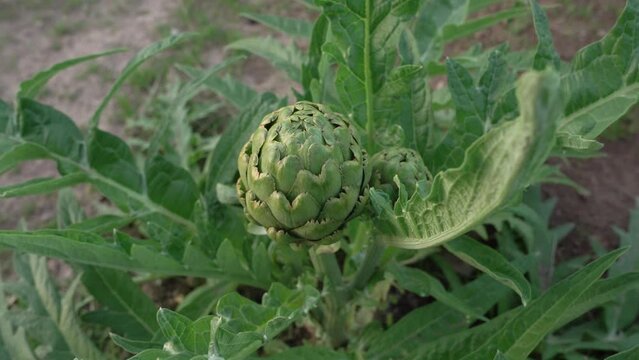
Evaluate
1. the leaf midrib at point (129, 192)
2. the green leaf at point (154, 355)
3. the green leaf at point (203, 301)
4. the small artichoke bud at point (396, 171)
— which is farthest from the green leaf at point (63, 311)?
the small artichoke bud at point (396, 171)

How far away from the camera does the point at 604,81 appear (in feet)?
3.19

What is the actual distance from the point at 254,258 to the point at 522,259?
532mm

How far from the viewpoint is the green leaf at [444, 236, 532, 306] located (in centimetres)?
86

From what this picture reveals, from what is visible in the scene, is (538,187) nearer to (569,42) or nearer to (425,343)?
(425,343)

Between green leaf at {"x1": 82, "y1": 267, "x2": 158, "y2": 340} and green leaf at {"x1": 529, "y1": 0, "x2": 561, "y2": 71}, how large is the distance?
0.88m

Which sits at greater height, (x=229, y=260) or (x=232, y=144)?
(x=232, y=144)

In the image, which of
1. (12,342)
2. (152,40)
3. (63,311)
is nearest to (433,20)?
(63,311)

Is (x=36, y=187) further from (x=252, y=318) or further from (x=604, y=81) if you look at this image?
(x=604, y=81)

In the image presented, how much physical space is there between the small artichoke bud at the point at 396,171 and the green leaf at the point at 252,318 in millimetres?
211

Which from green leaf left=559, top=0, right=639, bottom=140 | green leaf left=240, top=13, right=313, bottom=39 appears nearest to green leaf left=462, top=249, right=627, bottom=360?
green leaf left=559, top=0, right=639, bottom=140

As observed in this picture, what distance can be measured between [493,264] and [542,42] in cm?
32

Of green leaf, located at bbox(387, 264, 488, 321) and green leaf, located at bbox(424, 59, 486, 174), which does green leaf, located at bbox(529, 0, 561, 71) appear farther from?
green leaf, located at bbox(387, 264, 488, 321)

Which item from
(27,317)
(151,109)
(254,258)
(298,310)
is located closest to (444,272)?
(254,258)

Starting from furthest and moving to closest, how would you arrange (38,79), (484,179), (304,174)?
(38,79) < (304,174) < (484,179)
